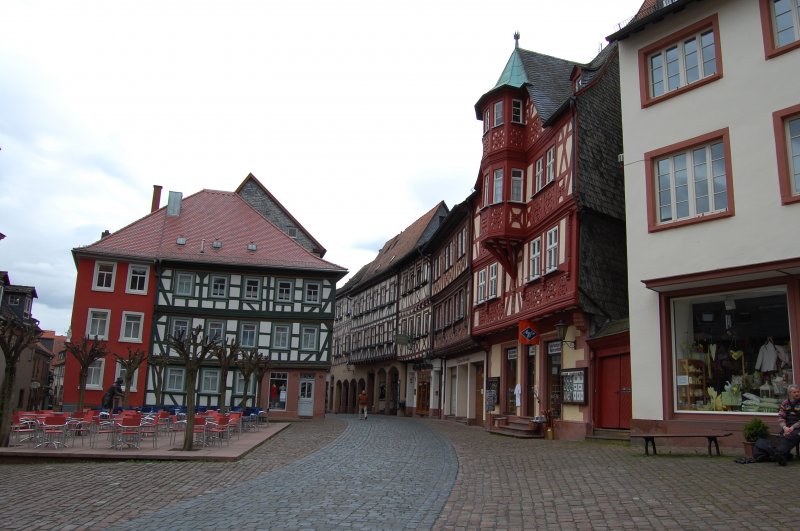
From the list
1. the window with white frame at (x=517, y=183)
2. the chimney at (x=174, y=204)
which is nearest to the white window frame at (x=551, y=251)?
the window with white frame at (x=517, y=183)

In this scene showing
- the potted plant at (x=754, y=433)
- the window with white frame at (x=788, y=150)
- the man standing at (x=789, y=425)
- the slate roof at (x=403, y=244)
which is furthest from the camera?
the slate roof at (x=403, y=244)

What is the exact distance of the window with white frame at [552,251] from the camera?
22.0 m

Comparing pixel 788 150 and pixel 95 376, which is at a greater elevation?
pixel 788 150

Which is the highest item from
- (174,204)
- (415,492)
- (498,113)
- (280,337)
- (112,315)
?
(174,204)

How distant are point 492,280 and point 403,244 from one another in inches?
1035

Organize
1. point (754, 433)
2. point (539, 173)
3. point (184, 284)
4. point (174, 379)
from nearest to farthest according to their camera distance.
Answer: point (754, 433) < point (539, 173) < point (174, 379) < point (184, 284)

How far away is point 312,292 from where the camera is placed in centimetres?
4159

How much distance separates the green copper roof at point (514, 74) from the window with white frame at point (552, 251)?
622cm

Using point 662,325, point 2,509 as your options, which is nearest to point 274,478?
point 2,509

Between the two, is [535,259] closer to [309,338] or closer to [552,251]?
[552,251]

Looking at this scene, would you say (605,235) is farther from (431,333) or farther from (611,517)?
(431,333)

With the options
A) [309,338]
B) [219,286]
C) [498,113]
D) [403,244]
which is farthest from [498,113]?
[403,244]

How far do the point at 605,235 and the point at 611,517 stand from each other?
1374 centimetres

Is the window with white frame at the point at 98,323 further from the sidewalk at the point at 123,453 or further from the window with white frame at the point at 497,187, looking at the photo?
the window with white frame at the point at 497,187
